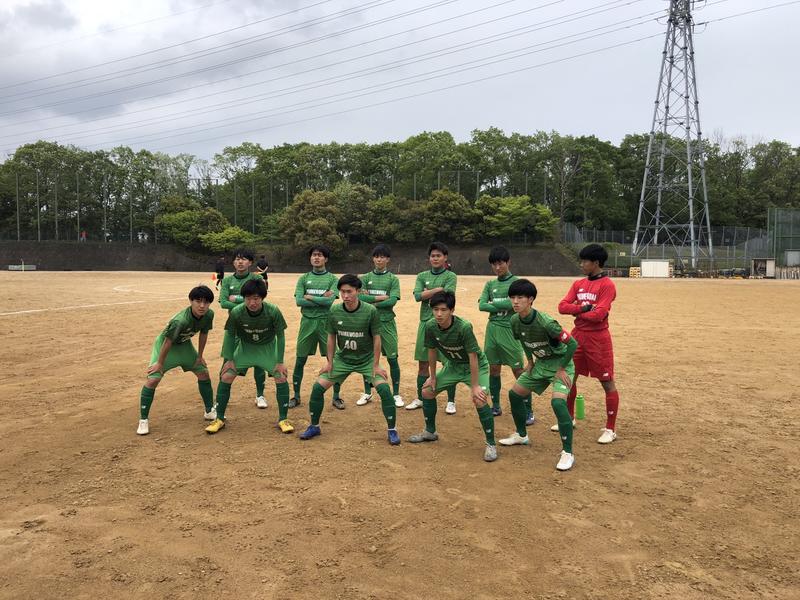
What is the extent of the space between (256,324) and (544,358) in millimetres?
3274

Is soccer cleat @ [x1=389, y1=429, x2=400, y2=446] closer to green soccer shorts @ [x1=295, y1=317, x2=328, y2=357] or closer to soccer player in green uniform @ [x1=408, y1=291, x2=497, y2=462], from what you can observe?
soccer player in green uniform @ [x1=408, y1=291, x2=497, y2=462]

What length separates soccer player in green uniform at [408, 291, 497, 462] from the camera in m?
5.14

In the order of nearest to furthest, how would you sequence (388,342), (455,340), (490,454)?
(490,454), (455,340), (388,342)

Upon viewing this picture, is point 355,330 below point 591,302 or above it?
below

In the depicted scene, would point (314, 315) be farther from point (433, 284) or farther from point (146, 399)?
point (146, 399)

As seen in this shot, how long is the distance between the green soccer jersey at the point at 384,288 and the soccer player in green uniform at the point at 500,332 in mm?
1331

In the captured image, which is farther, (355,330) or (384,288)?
(384,288)

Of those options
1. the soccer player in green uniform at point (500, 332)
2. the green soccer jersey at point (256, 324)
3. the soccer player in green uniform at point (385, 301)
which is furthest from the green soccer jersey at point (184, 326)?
the soccer player in green uniform at point (500, 332)

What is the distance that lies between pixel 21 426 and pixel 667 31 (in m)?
56.3

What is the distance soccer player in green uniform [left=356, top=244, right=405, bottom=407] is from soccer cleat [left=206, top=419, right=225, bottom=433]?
188 centimetres

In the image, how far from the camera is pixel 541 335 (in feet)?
16.8

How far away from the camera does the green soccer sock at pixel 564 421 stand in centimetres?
495

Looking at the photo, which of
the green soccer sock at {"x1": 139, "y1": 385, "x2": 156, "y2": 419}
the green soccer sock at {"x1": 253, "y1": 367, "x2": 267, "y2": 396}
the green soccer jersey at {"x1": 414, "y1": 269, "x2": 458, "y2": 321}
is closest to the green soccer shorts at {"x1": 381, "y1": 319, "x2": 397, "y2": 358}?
the green soccer jersey at {"x1": 414, "y1": 269, "x2": 458, "y2": 321}

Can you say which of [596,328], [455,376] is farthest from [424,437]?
[596,328]
